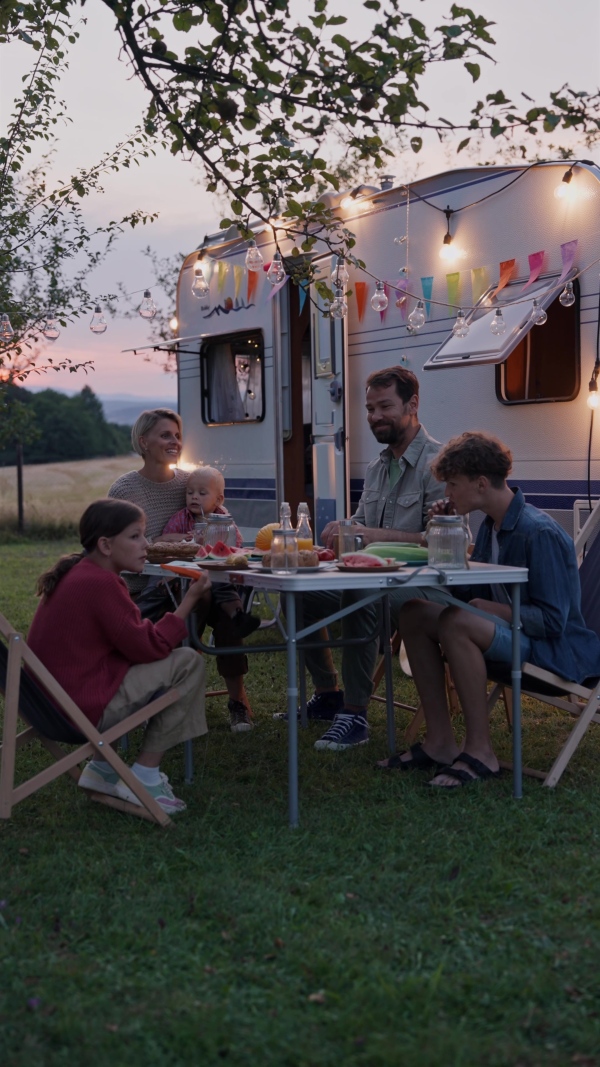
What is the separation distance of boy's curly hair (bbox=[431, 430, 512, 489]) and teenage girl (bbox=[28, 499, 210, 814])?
2.93 feet

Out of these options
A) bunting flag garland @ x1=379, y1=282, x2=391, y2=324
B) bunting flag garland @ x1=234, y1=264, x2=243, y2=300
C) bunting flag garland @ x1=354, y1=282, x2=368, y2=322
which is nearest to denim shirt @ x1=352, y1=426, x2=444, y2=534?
bunting flag garland @ x1=379, y1=282, x2=391, y2=324

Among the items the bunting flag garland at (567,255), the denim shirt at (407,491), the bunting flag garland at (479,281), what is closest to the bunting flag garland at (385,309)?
the bunting flag garland at (479,281)

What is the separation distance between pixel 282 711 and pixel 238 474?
2.91 metres

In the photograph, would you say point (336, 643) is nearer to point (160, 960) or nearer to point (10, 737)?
point (10, 737)

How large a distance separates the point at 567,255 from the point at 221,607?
223 cm

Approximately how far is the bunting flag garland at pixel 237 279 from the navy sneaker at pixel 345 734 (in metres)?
3.95

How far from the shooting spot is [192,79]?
3.98 meters

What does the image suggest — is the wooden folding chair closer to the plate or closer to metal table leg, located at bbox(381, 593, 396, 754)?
the plate

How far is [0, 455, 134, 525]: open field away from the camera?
673 inches

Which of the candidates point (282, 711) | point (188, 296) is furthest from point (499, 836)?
point (188, 296)

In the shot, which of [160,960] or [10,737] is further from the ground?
[10,737]

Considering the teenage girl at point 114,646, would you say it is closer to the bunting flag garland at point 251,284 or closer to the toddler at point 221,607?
the toddler at point 221,607

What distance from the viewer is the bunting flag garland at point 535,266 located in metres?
5.24

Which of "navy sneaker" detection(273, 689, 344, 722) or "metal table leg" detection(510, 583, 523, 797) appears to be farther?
"navy sneaker" detection(273, 689, 344, 722)
